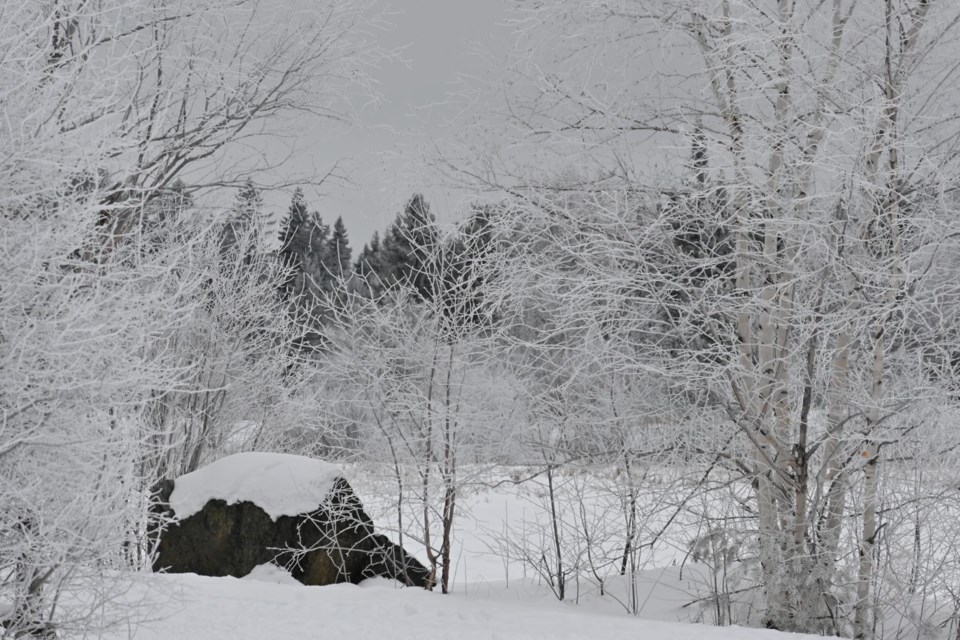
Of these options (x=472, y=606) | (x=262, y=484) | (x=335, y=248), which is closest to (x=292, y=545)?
(x=262, y=484)

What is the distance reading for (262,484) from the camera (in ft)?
30.8

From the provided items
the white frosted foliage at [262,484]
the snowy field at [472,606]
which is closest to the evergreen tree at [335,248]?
the white frosted foliage at [262,484]

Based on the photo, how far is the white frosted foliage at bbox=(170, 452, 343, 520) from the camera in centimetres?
920

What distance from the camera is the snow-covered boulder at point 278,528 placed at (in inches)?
356

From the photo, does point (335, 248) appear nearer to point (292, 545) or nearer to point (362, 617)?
point (292, 545)

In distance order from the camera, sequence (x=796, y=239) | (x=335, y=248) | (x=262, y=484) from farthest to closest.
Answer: (x=335, y=248) → (x=262, y=484) → (x=796, y=239)

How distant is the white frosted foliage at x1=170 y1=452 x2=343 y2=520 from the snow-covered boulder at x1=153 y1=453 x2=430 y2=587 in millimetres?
10

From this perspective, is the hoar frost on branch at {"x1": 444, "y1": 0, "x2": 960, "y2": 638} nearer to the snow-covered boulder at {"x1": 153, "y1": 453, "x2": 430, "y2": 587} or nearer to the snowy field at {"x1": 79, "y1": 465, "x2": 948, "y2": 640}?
the snowy field at {"x1": 79, "y1": 465, "x2": 948, "y2": 640}

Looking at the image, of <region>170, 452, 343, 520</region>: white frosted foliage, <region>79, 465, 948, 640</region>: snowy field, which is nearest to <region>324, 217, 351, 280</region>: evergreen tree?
<region>170, 452, 343, 520</region>: white frosted foliage

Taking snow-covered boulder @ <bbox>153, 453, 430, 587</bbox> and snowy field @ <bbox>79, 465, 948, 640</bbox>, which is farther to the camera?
snow-covered boulder @ <bbox>153, 453, 430, 587</bbox>

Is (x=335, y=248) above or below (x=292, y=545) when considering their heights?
above

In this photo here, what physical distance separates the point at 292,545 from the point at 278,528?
22 centimetres

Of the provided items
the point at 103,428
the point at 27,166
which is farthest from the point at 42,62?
the point at 103,428

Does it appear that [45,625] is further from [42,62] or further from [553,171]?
[553,171]
